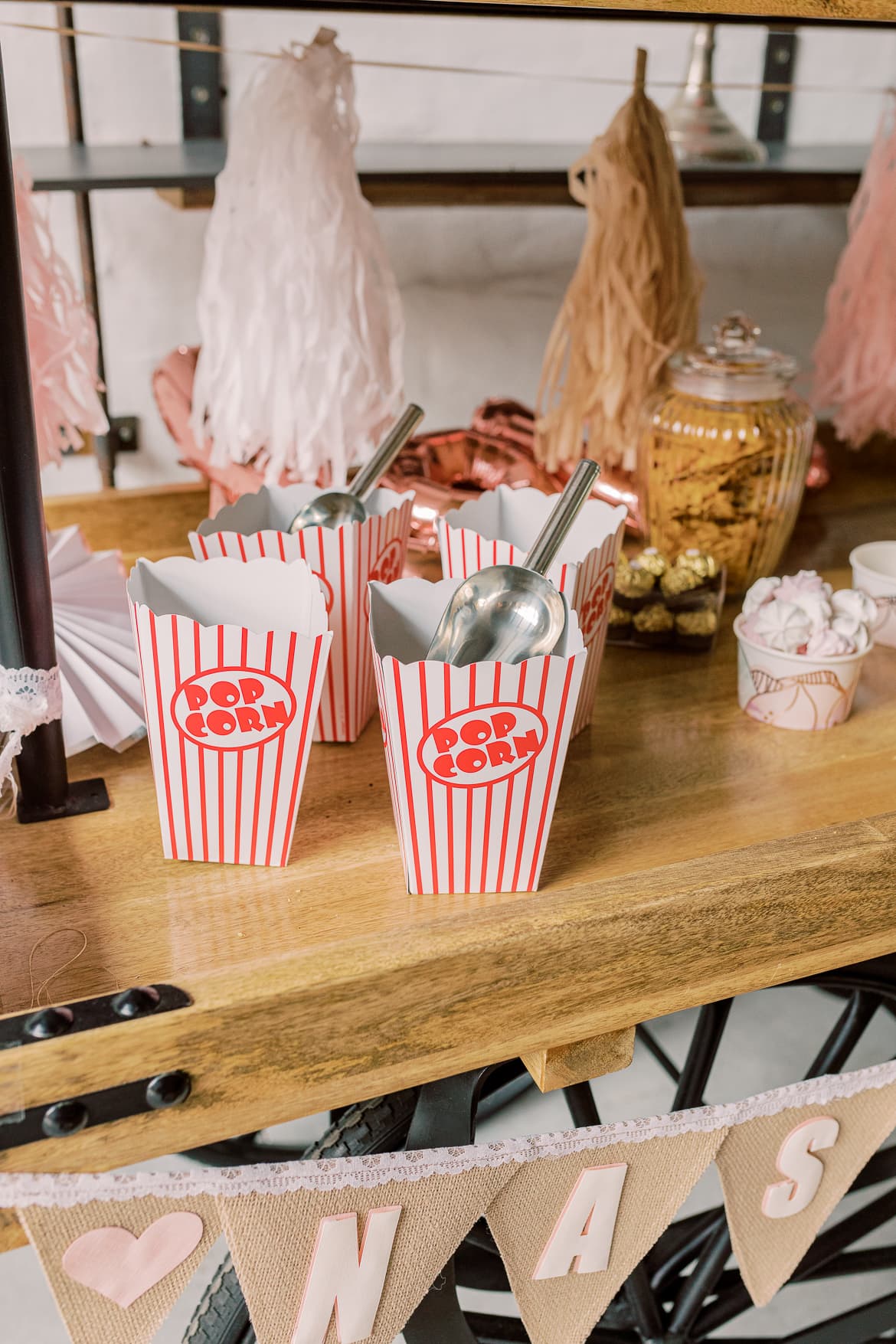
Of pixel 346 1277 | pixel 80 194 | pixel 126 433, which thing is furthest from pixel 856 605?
pixel 126 433

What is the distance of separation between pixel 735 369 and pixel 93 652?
60cm

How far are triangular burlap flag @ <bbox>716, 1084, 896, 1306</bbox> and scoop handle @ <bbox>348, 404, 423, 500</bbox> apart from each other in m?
0.51

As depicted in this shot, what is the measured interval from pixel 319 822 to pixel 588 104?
1583mm

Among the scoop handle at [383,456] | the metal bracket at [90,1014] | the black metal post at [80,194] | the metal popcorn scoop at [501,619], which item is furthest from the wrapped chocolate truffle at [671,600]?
the black metal post at [80,194]

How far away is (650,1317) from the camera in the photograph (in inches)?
45.3

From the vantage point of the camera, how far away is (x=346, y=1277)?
76cm

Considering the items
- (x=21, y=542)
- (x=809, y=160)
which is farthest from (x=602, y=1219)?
(x=809, y=160)

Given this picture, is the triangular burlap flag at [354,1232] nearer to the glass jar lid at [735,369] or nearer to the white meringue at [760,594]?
the white meringue at [760,594]

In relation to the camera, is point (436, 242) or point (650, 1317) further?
point (436, 242)

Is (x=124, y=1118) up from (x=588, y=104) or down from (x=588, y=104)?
down

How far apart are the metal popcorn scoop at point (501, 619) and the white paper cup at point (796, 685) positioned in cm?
26

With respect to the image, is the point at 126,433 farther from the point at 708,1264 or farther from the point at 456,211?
the point at 708,1264

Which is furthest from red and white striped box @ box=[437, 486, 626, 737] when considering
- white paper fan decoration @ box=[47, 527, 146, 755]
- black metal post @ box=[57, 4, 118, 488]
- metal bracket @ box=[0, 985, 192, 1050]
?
black metal post @ box=[57, 4, 118, 488]

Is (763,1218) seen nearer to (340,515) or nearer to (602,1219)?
(602,1219)
